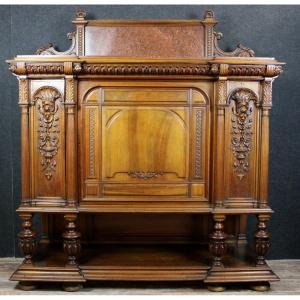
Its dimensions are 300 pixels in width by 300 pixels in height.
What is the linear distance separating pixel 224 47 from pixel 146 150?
1246 millimetres

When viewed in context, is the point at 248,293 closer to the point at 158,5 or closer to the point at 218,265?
the point at 218,265

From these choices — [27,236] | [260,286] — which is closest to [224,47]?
[260,286]

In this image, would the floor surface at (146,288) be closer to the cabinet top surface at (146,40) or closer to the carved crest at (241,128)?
the carved crest at (241,128)

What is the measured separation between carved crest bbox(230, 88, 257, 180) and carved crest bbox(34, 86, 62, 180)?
1218 millimetres

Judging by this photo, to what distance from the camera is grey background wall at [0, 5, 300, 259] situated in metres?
4.29

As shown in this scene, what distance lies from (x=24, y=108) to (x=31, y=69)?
0.27m

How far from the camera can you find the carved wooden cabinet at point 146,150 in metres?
3.60

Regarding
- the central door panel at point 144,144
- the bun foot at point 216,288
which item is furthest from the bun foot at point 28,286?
the bun foot at point 216,288

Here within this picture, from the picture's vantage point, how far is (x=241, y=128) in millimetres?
3641

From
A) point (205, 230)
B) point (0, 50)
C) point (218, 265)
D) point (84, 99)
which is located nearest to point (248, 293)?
point (218, 265)

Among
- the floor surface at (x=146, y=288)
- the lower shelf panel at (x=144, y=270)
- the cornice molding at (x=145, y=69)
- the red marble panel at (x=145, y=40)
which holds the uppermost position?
the red marble panel at (x=145, y=40)

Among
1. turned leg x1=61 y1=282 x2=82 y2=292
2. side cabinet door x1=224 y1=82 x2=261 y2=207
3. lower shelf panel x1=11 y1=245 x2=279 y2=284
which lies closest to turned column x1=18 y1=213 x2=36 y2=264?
lower shelf panel x1=11 y1=245 x2=279 y2=284

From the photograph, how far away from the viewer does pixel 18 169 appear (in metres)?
4.41

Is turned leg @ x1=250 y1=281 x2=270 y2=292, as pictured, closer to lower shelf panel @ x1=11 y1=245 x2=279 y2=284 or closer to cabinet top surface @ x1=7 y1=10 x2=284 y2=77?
lower shelf panel @ x1=11 y1=245 x2=279 y2=284
